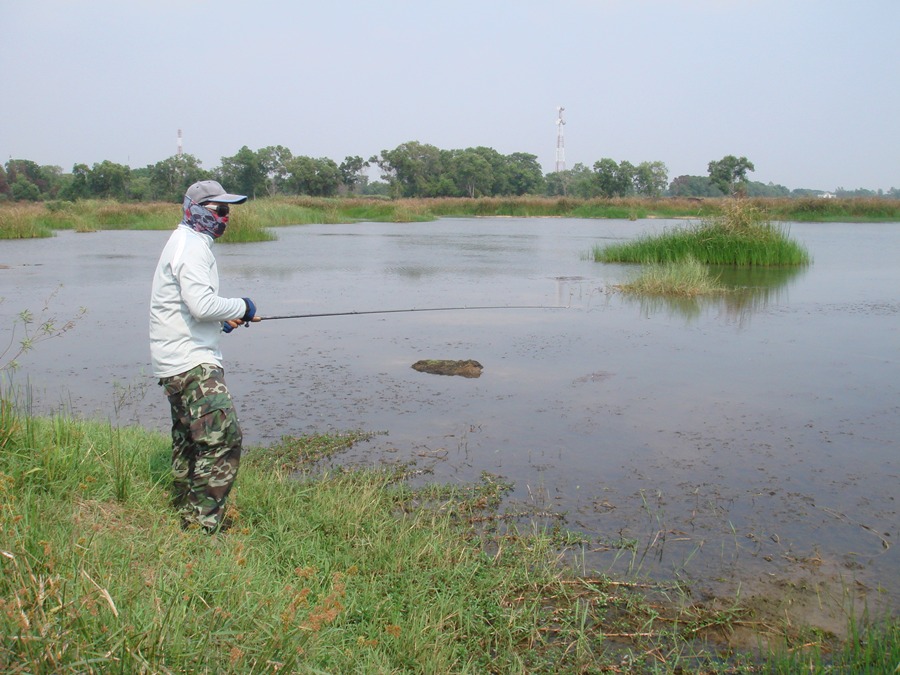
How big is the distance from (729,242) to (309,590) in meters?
14.7

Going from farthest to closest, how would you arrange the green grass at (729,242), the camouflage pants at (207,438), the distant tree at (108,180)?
the distant tree at (108,180) < the green grass at (729,242) < the camouflage pants at (207,438)

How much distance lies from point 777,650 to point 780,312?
29.3 feet

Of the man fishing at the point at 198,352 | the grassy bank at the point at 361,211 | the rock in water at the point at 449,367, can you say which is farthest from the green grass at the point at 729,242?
the man fishing at the point at 198,352

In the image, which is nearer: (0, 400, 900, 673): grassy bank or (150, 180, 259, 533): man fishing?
(0, 400, 900, 673): grassy bank

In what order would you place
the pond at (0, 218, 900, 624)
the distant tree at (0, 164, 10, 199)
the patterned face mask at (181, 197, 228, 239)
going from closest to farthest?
the patterned face mask at (181, 197, 228, 239)
the pond at (0, 218, 900, 624)
the distant tree at (0, 164, 10, 199)

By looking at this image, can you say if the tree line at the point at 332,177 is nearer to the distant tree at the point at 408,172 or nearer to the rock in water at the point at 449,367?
the distant tree at the point at 408,172

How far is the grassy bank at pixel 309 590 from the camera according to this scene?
220 cm

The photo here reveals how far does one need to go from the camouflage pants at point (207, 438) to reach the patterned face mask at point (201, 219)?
2.00 feet

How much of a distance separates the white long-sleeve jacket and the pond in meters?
1.60

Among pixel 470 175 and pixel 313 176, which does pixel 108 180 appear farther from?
pixel 470 175

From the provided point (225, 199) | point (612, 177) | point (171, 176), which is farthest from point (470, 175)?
point (225, 199)

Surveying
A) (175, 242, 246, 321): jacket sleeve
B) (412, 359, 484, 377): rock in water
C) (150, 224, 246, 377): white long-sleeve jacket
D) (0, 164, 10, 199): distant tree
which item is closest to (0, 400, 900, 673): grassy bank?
(150, 224, 246, 377): white long-sleeve jacket

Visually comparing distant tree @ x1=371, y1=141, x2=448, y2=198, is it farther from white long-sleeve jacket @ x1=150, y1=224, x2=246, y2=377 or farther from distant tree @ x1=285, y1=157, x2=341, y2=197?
white long-sleeve jacket @ x1=150, y1=224, x2=246, y2=377

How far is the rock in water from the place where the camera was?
7.20 meters
